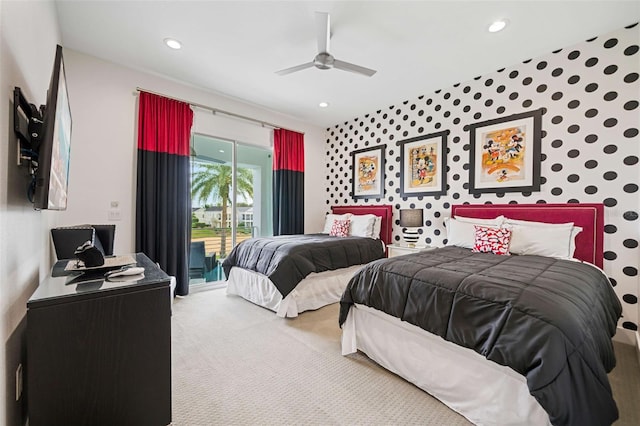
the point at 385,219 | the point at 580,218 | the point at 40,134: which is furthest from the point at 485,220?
the point at 40,134

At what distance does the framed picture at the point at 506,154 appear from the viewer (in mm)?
2900

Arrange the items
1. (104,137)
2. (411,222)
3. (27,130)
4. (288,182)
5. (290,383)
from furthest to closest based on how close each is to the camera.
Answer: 1. (288,182)
2. (411,222)
3. (104,137)
4. (290,383)
5. (27,130)

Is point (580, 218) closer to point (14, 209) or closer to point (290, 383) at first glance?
point (290, 383)

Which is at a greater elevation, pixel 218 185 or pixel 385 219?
pixel 218 185

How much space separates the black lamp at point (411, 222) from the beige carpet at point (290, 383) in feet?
5.92

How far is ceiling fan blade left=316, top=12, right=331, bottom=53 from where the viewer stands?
2101 mm

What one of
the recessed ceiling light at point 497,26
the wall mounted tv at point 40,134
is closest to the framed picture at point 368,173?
the recessed ceiling light at point 497,26

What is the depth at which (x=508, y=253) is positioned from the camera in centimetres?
256

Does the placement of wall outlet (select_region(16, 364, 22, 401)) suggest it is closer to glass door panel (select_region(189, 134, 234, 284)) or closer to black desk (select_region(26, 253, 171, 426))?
black desk (select_region(26, 253, 171, 426))

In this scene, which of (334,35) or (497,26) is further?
(334,35)

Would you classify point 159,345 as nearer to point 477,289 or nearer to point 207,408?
point 207,408

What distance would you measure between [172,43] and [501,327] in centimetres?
352

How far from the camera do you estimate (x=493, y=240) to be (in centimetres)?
262

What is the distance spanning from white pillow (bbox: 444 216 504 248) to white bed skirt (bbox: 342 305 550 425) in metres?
1.55
